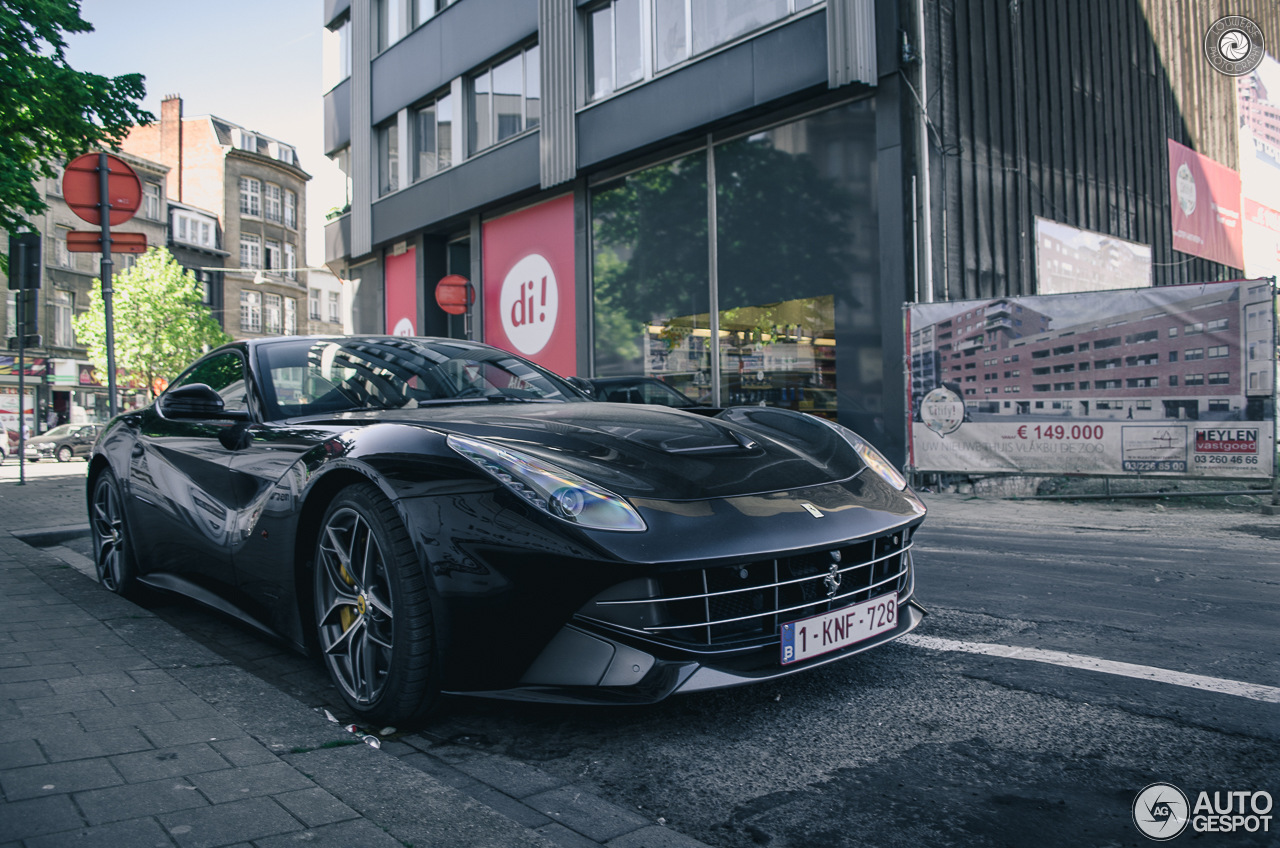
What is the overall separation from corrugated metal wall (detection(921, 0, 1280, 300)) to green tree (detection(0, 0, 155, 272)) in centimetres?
1181

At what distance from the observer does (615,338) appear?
15.3 m

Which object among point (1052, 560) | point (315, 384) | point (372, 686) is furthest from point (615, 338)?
point (372, 686)

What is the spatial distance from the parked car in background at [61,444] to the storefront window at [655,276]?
22.9 metres

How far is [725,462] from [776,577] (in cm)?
46

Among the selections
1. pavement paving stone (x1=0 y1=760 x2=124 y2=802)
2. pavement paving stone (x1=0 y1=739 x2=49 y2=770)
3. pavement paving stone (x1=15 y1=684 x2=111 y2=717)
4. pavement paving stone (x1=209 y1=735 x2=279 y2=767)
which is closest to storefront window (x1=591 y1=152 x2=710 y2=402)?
pavement paving stone (x1=15 y1=684 x2=111 y2=717)

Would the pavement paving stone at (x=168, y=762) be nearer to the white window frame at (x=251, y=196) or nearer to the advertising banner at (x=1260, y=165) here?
the advertising banner at (x=1260, y=165)

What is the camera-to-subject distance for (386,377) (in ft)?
11.8

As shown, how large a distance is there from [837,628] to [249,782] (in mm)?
1581

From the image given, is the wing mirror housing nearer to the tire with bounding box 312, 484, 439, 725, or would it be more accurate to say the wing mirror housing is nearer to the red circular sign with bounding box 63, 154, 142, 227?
the tire with bounding box 312, 484, 439, 725

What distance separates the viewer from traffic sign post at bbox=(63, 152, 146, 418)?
290 inches

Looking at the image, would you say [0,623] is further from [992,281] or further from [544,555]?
[992,281]

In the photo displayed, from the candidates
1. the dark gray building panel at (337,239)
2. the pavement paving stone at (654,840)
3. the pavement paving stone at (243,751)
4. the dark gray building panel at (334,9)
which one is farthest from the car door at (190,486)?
the dark gray building panel at (334,9)

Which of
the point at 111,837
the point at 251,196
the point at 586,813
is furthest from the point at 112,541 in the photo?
the point at 251,196

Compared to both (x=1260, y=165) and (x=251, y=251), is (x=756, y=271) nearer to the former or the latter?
(x=1260, y=165)
